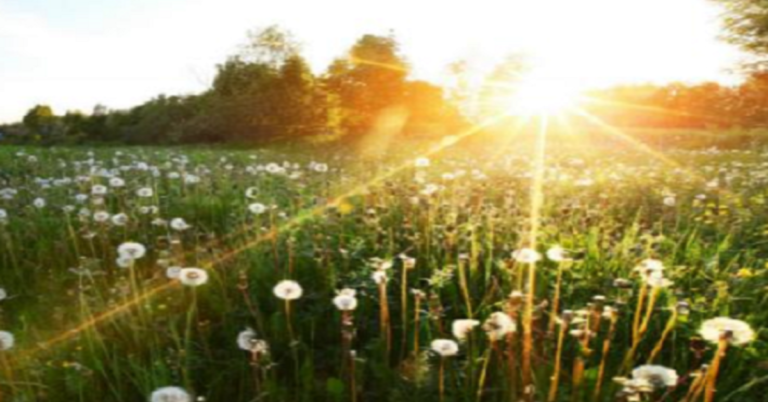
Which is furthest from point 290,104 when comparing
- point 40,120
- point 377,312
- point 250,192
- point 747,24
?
point 40,120

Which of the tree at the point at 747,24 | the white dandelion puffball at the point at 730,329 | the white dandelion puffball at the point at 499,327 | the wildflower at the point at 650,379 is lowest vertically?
the wildflower at the point at 650,379

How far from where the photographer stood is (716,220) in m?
4.75

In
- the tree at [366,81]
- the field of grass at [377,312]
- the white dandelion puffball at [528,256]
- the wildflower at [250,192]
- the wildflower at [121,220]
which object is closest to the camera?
the field of grass at [377,312]

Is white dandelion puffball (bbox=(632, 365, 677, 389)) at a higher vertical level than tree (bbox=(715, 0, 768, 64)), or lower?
lower

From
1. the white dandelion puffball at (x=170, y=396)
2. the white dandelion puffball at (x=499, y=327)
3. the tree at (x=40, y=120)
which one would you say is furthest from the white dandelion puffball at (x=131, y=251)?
the tree at (x=40, y=120)

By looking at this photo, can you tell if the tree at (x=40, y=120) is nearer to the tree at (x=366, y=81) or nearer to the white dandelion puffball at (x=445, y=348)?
the tree at (x=366, y=81)

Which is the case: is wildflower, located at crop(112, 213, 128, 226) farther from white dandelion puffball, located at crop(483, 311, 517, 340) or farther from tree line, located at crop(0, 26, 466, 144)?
tree line, located at crop(0, 26, 466, 144)

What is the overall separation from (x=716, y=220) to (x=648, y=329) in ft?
8.67

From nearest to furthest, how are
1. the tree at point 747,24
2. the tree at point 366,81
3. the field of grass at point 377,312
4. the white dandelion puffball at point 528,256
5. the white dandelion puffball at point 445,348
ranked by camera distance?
the white dandelion puffball at point 445,348 < the field of grass at point 377,312 < the white dandelion puffball at point 528,256 < the tree at point 747,24 < the tree at point 366,81

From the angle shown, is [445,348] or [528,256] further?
[528,256]

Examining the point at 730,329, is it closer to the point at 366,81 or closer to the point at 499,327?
the point at 499,327

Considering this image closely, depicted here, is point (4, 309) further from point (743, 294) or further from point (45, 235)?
point (743, 294)

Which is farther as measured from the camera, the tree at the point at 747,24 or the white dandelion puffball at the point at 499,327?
the tree at the point at 747,24

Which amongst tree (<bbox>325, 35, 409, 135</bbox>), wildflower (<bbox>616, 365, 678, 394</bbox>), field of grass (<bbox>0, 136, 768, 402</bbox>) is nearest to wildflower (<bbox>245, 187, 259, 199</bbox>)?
field of grass (<bbox>0, 136, 768, 402</bbox>)
